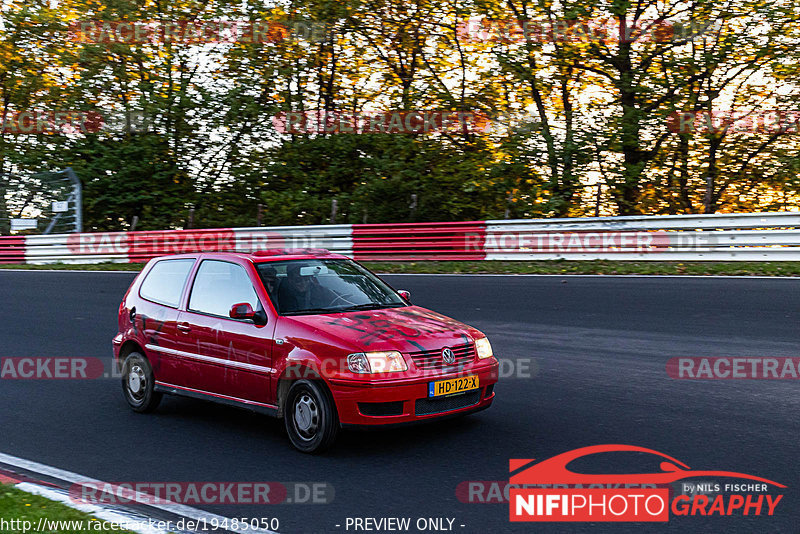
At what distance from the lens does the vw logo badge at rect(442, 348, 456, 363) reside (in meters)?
6.20

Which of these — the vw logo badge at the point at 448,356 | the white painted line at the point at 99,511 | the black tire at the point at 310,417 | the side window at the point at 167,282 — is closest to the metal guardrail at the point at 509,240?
the side window at the point at 167,282

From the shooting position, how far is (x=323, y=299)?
6.93 metres

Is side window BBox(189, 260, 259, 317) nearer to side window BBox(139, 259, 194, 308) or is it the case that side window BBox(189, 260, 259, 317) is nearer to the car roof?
the car roof

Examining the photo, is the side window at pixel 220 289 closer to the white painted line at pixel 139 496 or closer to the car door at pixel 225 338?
the car door at pixel 225 338

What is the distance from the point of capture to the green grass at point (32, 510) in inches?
179

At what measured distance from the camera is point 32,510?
186 inches

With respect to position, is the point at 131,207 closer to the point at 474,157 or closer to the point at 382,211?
the point at 382,211

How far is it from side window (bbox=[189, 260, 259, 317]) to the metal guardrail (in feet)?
34.0

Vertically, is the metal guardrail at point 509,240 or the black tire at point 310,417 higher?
the metal guardrail at point 509,240

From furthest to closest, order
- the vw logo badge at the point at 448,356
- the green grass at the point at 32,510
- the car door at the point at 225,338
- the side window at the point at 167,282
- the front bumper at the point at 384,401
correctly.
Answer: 1. the side window at the point at 167,282
2. the car door at the point at 225,338
3. the vw logo badge at the point at 448,356
4. the front bumper at the point at 384,401
5. the green grass at the point at 32,510

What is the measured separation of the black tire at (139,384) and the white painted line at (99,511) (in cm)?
241

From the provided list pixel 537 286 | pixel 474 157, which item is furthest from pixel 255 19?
pixel 537 286

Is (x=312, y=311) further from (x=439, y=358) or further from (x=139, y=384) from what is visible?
(x=139, y=384)

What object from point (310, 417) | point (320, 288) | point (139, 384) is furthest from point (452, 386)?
point (139, 384)
